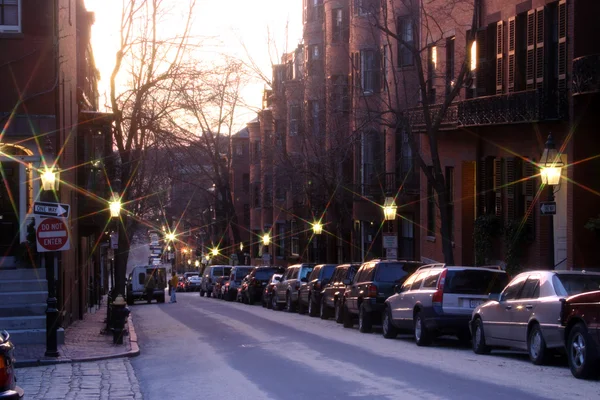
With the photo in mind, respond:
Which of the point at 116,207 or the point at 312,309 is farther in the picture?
the point at 312,309

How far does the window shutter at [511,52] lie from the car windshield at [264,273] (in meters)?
20.5

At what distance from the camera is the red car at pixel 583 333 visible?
43.7 feet

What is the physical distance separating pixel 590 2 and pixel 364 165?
1847 cm

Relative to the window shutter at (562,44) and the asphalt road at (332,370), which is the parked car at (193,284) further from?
the window shutter at (562,44)

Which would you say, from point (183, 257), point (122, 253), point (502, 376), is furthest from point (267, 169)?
point (183, 257)

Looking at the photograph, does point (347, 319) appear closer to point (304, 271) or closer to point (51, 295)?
point (51, 295)

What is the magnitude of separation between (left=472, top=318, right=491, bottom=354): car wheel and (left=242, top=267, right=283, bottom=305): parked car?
89.8 ft

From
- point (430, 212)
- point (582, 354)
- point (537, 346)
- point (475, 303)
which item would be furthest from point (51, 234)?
point (430, 212)

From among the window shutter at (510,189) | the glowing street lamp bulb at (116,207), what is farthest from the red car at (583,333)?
the glowing street lamp bulb at (116,207)

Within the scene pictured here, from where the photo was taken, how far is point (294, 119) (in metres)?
46.9

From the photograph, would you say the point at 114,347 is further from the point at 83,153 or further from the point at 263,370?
the point at 83,153

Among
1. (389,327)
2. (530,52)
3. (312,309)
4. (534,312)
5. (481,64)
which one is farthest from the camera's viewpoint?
(312,309)

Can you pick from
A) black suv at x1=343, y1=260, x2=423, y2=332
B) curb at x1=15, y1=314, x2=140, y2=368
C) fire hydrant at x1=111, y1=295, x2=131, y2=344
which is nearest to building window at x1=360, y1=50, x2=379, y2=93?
black suv at x1=343, y1=260, x2=423, y2=332

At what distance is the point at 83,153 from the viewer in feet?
108
